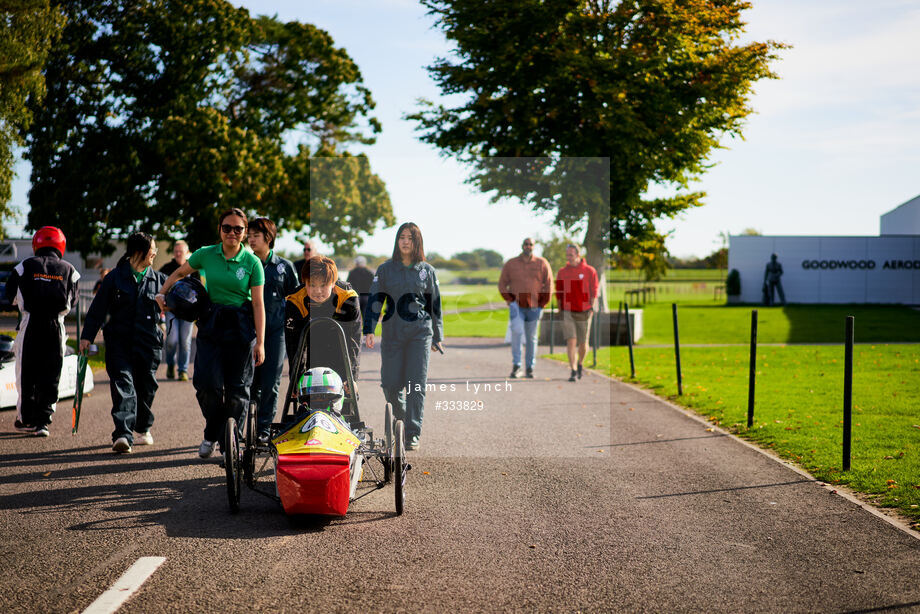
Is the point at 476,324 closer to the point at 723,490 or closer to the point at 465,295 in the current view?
the point at 465,295

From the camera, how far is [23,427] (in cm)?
874

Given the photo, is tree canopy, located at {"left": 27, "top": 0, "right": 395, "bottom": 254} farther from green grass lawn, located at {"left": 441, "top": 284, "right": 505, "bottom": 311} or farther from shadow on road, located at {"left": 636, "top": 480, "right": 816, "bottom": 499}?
shadow on road, located at {"left": 636, "top": 480, "right": 816, "bottom": 499}

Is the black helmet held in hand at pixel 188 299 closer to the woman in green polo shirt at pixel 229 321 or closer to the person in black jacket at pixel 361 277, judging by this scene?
the woman in green polo shirt at pixel 229 321

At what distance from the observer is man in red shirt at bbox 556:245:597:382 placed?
13727 mm

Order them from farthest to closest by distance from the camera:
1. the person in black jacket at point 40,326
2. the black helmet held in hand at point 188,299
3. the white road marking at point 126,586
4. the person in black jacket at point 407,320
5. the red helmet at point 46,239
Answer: the red helmet at point 46,239 → the person in black jacket at point 40,326 → the person in black jacket at point 407,320 → the black helmet held in hand at point 188,299 → the white road marking at point 126,586

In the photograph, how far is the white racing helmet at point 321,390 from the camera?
593cm

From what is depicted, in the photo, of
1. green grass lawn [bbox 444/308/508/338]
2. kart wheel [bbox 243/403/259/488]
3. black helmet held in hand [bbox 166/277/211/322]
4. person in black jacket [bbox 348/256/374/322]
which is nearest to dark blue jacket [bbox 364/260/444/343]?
black helmet held in hand [bbox 166/277/211/322]

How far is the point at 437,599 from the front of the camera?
13.4 ft

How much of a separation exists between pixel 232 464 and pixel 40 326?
4.29 metres

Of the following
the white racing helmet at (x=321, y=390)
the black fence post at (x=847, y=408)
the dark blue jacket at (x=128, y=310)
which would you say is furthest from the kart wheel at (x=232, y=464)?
the black fence post at (x=847, y=408)

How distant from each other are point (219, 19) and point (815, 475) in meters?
27.8

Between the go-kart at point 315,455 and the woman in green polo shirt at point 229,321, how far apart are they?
0.63m

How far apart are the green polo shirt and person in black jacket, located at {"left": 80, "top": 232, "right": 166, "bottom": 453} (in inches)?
53.7

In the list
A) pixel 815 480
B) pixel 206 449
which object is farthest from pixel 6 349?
pixel 815 480
